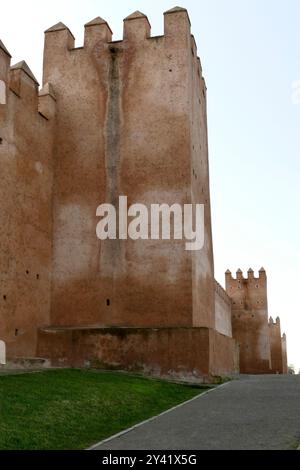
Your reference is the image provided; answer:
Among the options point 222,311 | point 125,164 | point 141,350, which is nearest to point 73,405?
point 141,350

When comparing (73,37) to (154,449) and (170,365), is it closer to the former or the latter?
(170,365)

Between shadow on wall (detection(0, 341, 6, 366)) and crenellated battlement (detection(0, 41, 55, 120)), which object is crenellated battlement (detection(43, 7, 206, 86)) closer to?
crenellated battlement (detection(0, 41, 55, 120))

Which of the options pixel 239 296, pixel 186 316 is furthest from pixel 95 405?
pixel 239 296

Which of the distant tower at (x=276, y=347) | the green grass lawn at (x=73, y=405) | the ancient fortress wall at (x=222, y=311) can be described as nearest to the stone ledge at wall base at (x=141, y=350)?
the green grass lawn at (x=73, y=405)

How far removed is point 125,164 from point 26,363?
629 centimetres

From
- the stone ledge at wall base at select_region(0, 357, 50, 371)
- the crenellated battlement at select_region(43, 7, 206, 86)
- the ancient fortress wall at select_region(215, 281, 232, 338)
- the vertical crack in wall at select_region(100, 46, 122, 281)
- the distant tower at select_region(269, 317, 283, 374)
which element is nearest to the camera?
the stone ledge at wall base at select_region(0, 357, 50, 371)

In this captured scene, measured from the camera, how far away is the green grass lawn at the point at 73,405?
6707mm

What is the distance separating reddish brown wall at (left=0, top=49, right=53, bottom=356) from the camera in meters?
13.4

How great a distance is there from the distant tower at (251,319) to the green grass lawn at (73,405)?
22.6 metres

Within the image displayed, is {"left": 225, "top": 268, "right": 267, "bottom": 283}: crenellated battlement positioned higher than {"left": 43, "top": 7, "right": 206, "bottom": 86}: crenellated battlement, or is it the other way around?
{"left": 43, "top": 7, "right": 206, "bottom": 86}: crenellated battlement

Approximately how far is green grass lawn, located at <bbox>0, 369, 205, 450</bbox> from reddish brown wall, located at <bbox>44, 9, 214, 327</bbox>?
304cm

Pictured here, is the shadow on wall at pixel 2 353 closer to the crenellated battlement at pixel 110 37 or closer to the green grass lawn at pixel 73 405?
the green grass lawn at pixel 73 405

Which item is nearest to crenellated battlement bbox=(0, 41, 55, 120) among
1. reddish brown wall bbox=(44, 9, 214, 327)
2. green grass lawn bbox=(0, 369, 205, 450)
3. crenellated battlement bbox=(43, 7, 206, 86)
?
reddish brown wall bbox=(44, 9, 214, 327)

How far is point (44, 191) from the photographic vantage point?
15.6 metres
